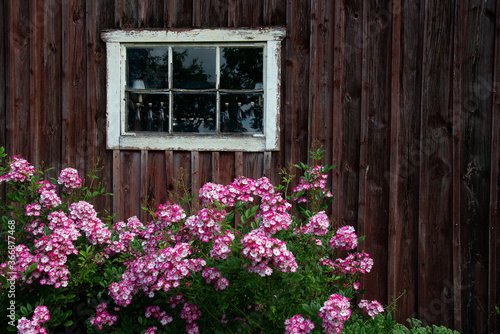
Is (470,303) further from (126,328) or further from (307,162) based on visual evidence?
(126,328)

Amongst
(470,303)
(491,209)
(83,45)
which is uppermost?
(83,45)

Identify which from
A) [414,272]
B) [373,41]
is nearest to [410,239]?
[414,272]

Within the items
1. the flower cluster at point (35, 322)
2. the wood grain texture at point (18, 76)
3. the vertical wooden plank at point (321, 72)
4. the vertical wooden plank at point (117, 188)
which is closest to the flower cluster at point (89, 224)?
the flower cluster at point (35, 322)

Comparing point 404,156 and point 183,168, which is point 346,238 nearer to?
point 404,156

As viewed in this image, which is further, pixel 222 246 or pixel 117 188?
pixel 117 188

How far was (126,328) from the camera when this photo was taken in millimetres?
2320

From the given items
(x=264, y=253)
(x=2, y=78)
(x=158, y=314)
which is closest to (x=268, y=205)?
(x=264, y=253)

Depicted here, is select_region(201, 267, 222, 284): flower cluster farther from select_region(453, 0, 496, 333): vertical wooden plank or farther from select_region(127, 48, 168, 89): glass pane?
select_region(453, 0, 496, 333): vertical wooden plank

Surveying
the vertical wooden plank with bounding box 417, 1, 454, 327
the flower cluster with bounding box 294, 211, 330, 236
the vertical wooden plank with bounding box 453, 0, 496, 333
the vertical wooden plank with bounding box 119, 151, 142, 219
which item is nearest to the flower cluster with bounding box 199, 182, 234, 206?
the flower cluster with bounding box 294, 211, 330, 236

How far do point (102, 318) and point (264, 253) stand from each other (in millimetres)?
1148

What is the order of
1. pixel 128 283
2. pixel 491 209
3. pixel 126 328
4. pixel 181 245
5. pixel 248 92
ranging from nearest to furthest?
1. pixel 181 245
2. pixel 128 283
3. pixel 126 328
4. pixel 491 209
5. pixel 248 92

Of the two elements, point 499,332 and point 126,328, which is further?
point 499,332

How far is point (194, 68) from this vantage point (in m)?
3.34

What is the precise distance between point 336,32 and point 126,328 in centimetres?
255
